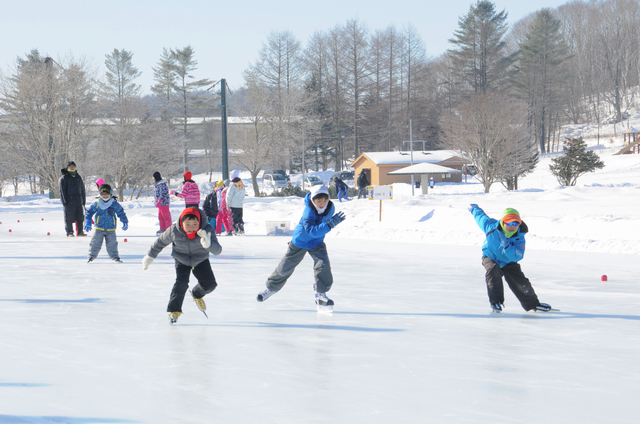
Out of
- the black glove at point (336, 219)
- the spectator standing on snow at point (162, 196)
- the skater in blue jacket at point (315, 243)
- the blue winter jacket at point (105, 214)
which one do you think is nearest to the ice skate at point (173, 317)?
the skater in blue jacket at point (315, 243)

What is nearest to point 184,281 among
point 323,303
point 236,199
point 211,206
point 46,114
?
point 323,303

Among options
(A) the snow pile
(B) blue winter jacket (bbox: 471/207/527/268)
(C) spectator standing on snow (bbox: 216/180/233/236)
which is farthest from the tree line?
(B) blue winter jacket (bbox: 471/207/527/268)

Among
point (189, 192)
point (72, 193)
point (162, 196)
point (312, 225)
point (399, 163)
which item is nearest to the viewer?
point (312, 225)

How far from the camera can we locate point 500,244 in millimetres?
5676

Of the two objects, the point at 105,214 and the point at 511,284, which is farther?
the point at 105,214

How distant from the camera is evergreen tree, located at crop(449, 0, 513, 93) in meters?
60.2

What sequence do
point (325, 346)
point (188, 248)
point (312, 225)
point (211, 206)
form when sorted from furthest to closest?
point (211, 206)
point (312, 225)
point (188, 248)
point (325, 346)

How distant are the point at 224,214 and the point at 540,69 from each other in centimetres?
5483

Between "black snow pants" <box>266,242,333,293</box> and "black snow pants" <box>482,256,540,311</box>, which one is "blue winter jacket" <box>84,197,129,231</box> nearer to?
"black snow pants" <box>266,242,333,293</box>

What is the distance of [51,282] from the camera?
7672mm

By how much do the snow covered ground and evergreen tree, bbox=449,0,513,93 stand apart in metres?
54.2

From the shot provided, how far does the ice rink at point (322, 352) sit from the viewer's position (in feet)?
10.6

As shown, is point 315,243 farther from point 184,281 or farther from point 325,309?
point 184,281

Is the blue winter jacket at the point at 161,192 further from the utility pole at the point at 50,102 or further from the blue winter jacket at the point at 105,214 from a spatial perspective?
the utility pole at the point at 50,102
